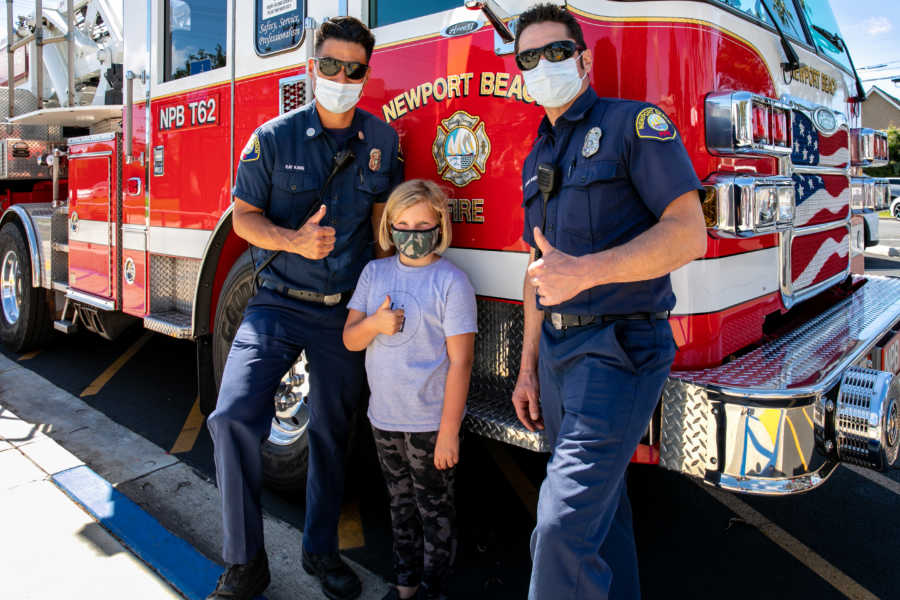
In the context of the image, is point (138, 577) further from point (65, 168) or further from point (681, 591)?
point (65, 168)

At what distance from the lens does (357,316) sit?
2449 millimetres

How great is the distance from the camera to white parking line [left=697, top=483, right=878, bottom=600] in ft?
Answer: 9.00

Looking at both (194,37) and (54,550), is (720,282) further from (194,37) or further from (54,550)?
(194,37)

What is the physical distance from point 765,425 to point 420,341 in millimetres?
1033

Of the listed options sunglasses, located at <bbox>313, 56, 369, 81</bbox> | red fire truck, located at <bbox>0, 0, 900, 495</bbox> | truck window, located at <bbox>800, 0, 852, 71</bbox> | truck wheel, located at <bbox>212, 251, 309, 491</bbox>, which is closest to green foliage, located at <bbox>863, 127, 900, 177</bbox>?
truck window, located at <bbox>800, 0, 852, 71</bbox>

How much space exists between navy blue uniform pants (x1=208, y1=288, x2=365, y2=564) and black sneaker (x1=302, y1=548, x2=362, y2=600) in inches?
1.3

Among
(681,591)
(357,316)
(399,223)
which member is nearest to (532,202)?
(399,223)

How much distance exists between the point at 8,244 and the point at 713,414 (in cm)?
574

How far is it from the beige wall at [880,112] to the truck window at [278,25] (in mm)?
51172

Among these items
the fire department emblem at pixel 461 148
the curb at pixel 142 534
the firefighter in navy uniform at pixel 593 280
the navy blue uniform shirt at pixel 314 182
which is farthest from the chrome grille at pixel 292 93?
the curb at pixel 142 534

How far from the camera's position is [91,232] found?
470cm

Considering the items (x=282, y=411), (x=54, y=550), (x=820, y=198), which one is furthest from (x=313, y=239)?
(x=820, y=198)

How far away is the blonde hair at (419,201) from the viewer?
2334mm

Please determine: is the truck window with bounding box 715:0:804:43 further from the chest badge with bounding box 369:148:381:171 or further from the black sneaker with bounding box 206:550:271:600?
the black sneaker with bounding box 206:550:271:600
